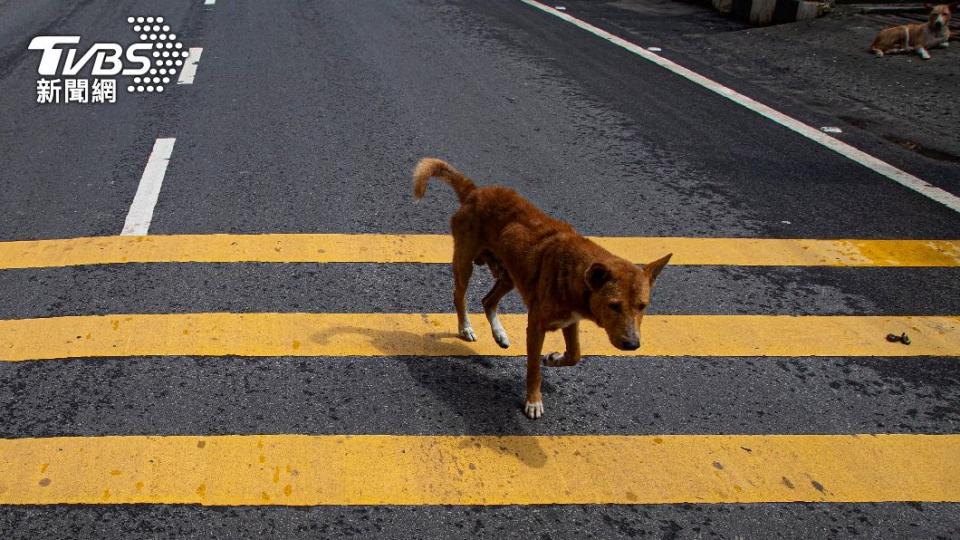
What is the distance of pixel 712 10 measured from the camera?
1533 centimetres

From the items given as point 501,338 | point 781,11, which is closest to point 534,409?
point 501,338

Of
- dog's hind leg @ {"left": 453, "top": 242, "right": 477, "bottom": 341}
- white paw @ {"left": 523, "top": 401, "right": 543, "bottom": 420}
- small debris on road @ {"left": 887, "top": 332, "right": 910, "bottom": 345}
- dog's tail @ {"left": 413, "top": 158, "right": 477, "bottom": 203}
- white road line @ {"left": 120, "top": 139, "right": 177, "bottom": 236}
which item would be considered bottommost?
small debris on road @ {"left": 887, "top": 332, "right": 910, "bottom": 345}

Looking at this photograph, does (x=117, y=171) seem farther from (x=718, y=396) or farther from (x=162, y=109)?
(x=718, y=396)

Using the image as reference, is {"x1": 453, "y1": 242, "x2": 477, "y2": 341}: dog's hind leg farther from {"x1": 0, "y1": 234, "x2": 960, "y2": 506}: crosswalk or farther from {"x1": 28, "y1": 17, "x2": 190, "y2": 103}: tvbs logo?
{"x1": 28, "y1": 17, "x2": 190, "y2": 103}: tvbs logo

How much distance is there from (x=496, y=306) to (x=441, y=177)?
0.85 meters

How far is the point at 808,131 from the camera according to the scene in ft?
29.0

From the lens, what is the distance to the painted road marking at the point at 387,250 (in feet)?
19.1

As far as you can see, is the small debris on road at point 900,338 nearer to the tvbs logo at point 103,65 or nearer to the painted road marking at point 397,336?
the painted road marking at point 397,336

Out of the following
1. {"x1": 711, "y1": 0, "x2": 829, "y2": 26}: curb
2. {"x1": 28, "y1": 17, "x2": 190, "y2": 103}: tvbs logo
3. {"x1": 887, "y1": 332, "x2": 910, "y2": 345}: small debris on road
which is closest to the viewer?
{"x1": 887, "y1": 332, "x2": 910, "y2": 345}: small debris on road

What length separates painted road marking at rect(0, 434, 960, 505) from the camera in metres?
3.75

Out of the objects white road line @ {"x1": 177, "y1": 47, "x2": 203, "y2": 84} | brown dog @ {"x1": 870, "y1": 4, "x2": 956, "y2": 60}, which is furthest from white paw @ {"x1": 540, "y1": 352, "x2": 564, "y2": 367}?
brown dog @ {"x1": 870, "y1": 4, "x2": 956, "y2": 60}

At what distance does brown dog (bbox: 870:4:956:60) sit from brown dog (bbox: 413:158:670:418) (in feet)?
29.4

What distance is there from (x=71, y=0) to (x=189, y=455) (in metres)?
13.5

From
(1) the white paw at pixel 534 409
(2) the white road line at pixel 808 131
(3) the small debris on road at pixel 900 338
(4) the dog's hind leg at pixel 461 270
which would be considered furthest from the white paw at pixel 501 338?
(2) the white road line at pixel 808 131
